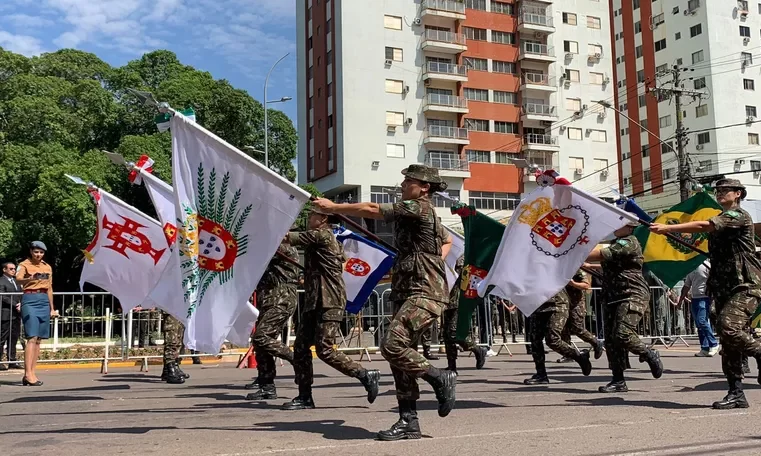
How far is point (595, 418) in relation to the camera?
6.89 m

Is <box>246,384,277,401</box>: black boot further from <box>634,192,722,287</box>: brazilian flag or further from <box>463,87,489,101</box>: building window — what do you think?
<box>463,87,489,101</box>: building window

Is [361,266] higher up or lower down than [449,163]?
lower down

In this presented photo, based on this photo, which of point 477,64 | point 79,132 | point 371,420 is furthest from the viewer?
point 477,64

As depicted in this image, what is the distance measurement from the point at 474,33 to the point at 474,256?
47760 mm

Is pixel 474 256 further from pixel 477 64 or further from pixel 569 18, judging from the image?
pixel 569 18

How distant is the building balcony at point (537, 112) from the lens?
55375 millimetres

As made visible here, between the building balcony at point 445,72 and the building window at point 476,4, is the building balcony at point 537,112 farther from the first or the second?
the building window at point 476,4

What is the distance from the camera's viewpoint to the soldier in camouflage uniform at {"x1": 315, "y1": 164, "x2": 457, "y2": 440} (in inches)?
231

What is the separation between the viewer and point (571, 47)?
59.5 metres

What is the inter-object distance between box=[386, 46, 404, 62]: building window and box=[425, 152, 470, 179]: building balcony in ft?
21.7

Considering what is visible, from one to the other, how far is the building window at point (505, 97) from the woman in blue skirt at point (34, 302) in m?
46.7

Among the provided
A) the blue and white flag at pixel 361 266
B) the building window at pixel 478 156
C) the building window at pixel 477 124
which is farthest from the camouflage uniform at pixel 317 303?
the building window at pixel 477 124

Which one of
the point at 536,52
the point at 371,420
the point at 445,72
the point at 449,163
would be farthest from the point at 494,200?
the point at 371,420

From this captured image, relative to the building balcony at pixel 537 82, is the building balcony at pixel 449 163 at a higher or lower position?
lower
